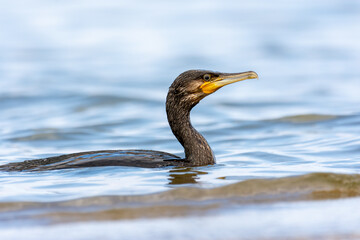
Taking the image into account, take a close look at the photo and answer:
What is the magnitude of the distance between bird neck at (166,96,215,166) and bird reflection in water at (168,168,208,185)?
0.31m

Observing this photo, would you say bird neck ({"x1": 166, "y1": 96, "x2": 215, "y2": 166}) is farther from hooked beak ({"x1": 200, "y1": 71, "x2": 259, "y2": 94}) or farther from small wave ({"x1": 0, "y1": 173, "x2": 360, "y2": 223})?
small wave ({"x1": 0, "y1": 173, "x2": 360, "y2": 223})

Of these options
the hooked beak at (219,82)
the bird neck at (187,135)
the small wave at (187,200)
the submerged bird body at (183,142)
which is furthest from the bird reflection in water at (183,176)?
the hooked beak at (219,82)

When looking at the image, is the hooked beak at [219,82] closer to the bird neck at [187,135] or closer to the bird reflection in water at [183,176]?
the bird neck at [187,135]

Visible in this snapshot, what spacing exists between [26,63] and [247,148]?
11.8 meters

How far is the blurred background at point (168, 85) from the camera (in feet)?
22.2

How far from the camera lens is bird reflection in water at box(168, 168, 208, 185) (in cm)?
660

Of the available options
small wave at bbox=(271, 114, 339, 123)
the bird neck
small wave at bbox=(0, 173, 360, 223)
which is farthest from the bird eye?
small wave at bbox=(271, 114, 339, 123)

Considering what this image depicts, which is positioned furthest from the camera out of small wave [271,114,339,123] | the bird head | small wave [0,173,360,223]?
small wave [271,114,339,123]

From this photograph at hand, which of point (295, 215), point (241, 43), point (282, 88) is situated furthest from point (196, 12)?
point (295, 215)

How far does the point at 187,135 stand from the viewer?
7594 mm

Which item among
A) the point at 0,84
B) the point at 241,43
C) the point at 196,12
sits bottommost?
the point at 0,84

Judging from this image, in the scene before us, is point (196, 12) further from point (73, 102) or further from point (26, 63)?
point (73, 102)

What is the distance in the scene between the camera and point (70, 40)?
2377cm

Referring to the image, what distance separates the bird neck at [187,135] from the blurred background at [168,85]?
6.2 inches
